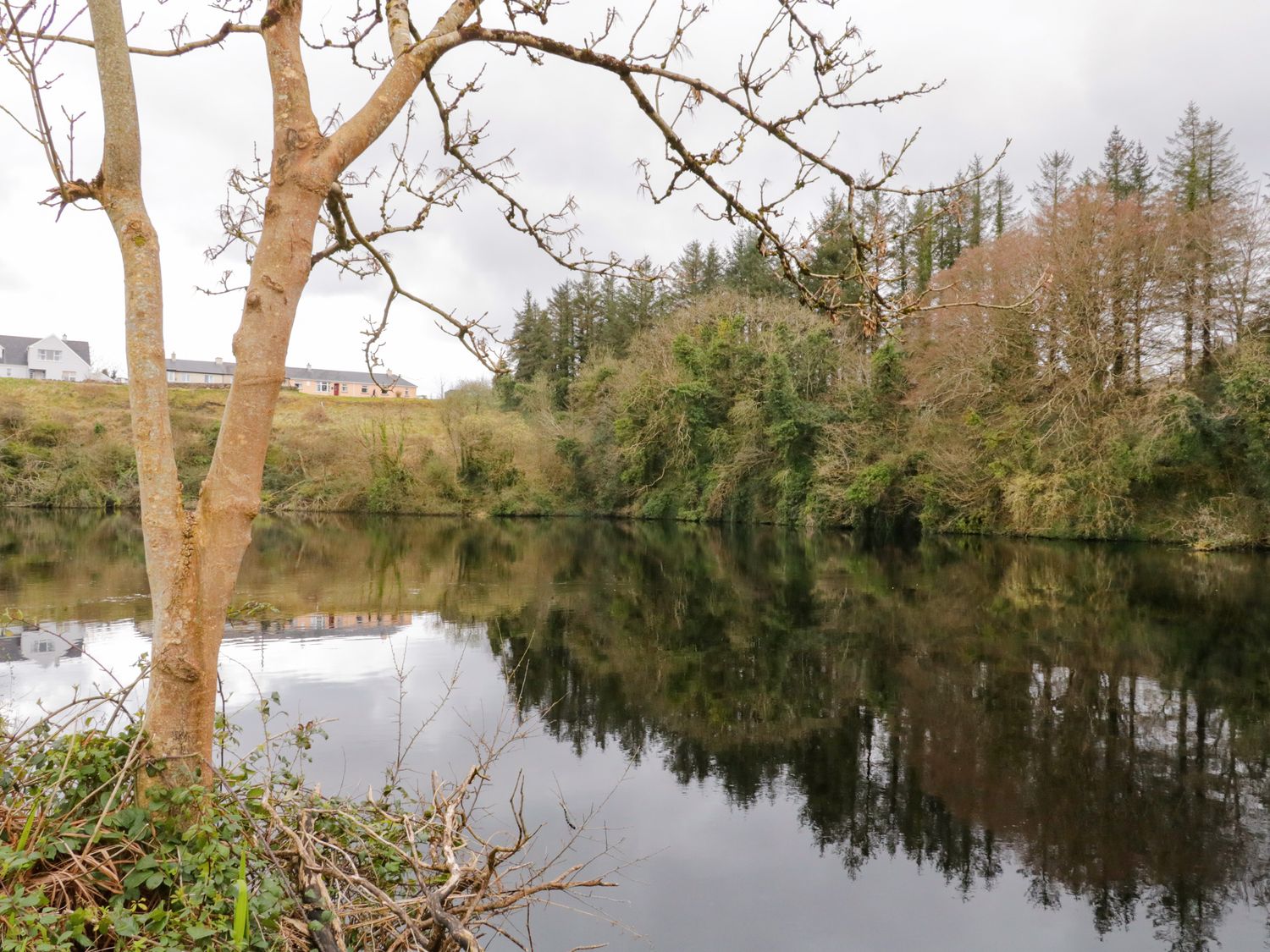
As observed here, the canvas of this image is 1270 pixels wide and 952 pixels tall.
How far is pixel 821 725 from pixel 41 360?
8042 centimetres

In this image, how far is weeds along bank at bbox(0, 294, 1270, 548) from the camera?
2364 cm

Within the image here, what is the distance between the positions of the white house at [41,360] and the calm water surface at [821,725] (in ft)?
207

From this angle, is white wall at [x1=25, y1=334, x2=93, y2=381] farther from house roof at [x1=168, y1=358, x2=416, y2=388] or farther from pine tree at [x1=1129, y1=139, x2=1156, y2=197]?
pine tree at [x1=1129, y1=139, x2=1156, y2=197]

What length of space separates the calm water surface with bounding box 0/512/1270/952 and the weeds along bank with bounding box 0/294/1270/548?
710 cm

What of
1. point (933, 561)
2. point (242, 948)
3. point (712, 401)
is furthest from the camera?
point (712, 401)

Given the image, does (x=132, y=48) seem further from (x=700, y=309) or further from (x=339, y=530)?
(x=700, y=309)

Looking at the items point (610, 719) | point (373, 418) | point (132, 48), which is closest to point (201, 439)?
point (373, 418)

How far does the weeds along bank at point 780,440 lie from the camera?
931 inches

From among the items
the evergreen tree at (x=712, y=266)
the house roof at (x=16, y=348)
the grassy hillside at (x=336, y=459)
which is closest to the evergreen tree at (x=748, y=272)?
the evergreen tree at (x=712, y=266)

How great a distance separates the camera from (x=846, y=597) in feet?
51.1

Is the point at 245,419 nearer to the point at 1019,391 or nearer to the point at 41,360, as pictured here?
the point at 1019,391

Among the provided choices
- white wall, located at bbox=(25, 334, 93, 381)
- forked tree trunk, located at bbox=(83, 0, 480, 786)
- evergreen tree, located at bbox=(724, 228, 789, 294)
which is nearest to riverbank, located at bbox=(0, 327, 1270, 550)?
evergreen tree, located at bbox=(724, 228, 789, 294)

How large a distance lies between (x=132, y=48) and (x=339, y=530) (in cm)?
2812

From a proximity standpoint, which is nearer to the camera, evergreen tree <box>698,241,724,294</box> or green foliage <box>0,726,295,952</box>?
green foliage <box>0,726,295,952</box>
